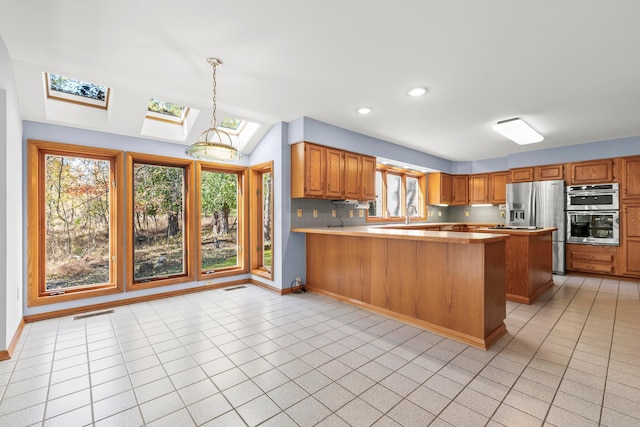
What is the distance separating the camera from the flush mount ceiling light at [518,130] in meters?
4.19

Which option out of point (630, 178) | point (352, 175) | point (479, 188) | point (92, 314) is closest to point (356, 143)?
point (352, 175)

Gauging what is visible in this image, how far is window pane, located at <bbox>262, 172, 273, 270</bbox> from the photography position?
4.78 m

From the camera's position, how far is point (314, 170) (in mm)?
4266

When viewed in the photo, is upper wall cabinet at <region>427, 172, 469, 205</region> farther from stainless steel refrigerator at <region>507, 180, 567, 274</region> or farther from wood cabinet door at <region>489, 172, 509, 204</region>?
stainless steel refrigerator at <region>507, 180, 567, 274</region>

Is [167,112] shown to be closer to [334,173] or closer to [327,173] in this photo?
[327,173]

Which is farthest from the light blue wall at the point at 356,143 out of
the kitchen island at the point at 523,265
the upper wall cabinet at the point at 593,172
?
the upper wall cabinet at the point at 593,172

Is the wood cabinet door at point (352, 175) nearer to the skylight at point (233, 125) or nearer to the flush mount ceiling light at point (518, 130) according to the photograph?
the skylight at point (233, 125)

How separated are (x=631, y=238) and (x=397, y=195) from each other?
13.5 ft

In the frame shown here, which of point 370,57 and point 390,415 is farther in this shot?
point 370,57

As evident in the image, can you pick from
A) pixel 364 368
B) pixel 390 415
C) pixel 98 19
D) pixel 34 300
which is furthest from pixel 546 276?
pixel 34 300

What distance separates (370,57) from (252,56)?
1.04m

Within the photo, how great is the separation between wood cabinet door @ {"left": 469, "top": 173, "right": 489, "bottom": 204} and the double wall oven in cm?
170

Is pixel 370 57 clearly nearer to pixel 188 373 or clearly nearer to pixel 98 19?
pixel 98 19

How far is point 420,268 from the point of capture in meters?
3.03
